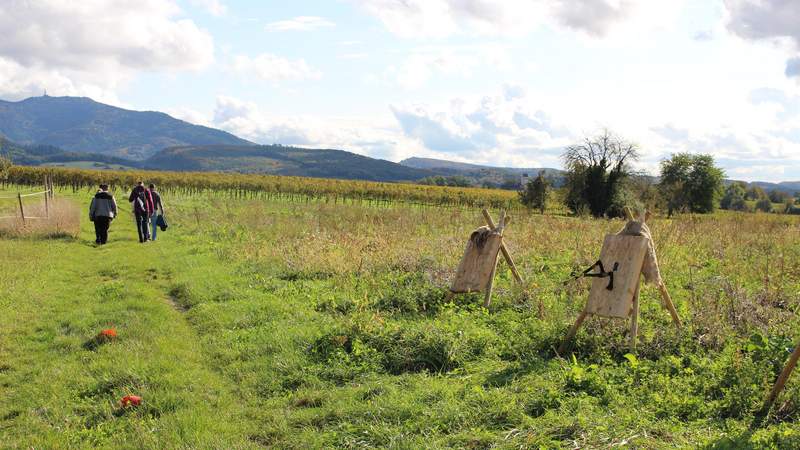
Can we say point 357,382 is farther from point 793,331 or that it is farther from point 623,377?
point 793,331

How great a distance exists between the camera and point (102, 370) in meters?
7.38

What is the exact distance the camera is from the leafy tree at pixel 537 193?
59.9 metres

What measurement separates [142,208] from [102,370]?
13780 millimetres

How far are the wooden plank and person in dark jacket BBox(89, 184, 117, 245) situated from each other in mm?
17611

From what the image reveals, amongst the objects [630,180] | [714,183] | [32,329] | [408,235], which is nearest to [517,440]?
[32,329]

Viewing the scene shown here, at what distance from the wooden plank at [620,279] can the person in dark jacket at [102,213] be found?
17.6m

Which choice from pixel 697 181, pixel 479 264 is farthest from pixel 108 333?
pixel 697 181

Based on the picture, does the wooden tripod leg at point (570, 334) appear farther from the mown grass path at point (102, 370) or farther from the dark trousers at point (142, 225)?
the dark trousers at point (142, 225)

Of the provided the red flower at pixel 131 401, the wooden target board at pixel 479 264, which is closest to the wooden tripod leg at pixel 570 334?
the wooden target board at pixel 479 264

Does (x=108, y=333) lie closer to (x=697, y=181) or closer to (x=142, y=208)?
(x=142, y=208)

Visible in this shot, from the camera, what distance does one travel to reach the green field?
18.0 ft

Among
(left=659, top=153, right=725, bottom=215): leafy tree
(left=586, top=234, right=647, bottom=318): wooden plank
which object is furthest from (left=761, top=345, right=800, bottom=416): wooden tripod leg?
(left=659, top=153, right=725, bottom=215): leafy tree

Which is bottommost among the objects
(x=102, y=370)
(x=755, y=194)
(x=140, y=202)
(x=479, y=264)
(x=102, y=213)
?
(x=102, y=370)

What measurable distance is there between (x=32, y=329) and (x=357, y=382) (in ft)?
20.0
